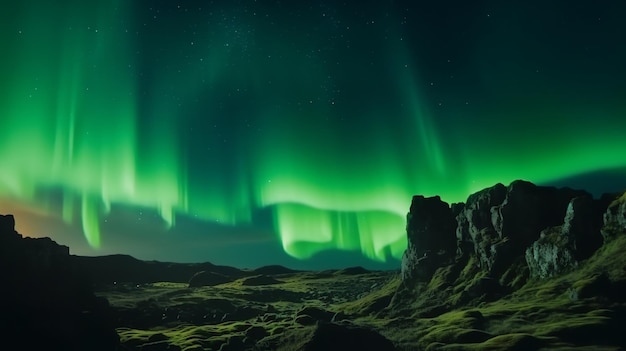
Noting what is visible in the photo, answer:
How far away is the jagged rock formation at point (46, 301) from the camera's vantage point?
110 m

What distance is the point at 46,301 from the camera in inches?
4845

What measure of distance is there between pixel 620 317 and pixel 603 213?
90471 millimetres

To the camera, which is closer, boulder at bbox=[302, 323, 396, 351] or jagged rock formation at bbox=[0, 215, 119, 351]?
boulder at bbox=[302, 323, 396, 351]

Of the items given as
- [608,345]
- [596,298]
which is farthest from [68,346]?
[596,298]

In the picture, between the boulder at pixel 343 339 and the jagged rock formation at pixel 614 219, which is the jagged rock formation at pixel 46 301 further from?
the jagged rock formation at pixel 614 219

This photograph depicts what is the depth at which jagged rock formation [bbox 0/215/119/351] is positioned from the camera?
110 m

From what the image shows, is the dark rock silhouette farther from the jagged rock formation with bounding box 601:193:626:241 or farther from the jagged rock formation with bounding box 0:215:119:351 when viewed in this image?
the jagged rock formation with bounding box 601:193:626:241

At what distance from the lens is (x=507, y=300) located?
18612 centimetres

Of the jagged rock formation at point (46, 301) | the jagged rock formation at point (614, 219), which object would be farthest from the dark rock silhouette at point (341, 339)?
the jagged rock formation at point (614, 219)

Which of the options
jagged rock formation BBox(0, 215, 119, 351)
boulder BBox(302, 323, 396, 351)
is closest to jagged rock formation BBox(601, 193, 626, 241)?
boulder BBox(302, 323, 396, 351)

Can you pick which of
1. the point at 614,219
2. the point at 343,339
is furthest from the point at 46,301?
the point at 614,219

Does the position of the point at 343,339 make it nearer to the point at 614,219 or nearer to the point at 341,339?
the point at 341,339

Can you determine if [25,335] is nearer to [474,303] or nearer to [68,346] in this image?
[68,346]

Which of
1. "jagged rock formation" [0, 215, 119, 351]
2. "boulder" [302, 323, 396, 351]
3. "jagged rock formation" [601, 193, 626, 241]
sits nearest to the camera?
"boulder" [302, 323, 396, 351]
